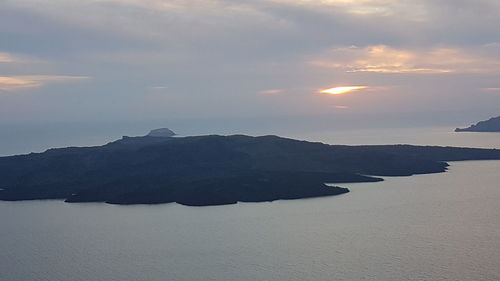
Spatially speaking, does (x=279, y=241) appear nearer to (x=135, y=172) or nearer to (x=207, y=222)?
(x=207, y=222)

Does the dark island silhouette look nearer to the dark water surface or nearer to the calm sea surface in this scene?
the calm sea surface

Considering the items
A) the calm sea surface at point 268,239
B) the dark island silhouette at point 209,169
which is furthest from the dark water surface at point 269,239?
the dark island silhouette at point 209,169

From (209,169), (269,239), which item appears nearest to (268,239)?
(269,239)

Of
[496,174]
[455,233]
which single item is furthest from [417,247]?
[496,174]

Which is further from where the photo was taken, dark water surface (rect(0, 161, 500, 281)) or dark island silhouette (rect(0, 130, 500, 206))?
dark island silhouette (rect(0, 130, 500, 206))

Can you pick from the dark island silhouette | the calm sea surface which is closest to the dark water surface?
the calm sea surface

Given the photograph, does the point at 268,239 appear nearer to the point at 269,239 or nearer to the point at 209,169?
the point at 269,239

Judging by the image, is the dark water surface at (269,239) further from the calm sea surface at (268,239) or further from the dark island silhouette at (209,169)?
the dark island silhouette at (209,169)
